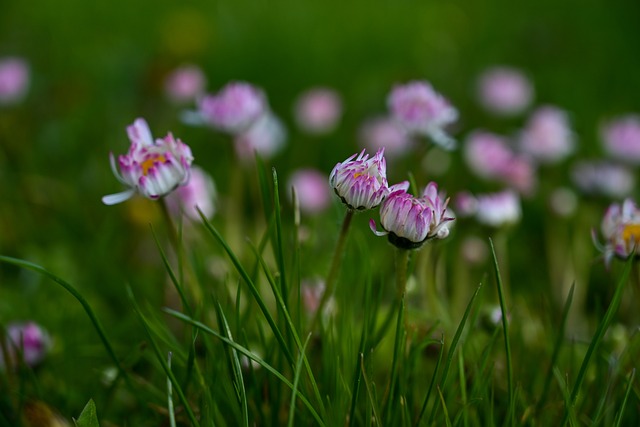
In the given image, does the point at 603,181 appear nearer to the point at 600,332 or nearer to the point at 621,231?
the point at 621,231

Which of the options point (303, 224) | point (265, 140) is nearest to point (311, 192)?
point (303, 224)

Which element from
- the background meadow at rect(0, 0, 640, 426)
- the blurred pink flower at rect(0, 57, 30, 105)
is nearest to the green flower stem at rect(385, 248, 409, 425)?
the background meadow at rect(0, 0, 640, 426)

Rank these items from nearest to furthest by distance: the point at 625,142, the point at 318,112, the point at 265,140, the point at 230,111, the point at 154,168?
the point at 154,168 → the point at 230,111 → the point at 625,142 → the point at 265,140 → the point at 318,112

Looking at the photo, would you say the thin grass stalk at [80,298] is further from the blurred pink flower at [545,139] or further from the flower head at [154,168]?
the blurred pink flower at [545,139]

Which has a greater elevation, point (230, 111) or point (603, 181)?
point (230, 111)

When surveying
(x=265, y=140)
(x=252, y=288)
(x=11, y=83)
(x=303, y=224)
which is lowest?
(x=303, y=224)

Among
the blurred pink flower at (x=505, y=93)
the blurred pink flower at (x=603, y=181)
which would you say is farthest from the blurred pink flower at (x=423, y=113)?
the blurred pink flower at (x=505, y=93)
